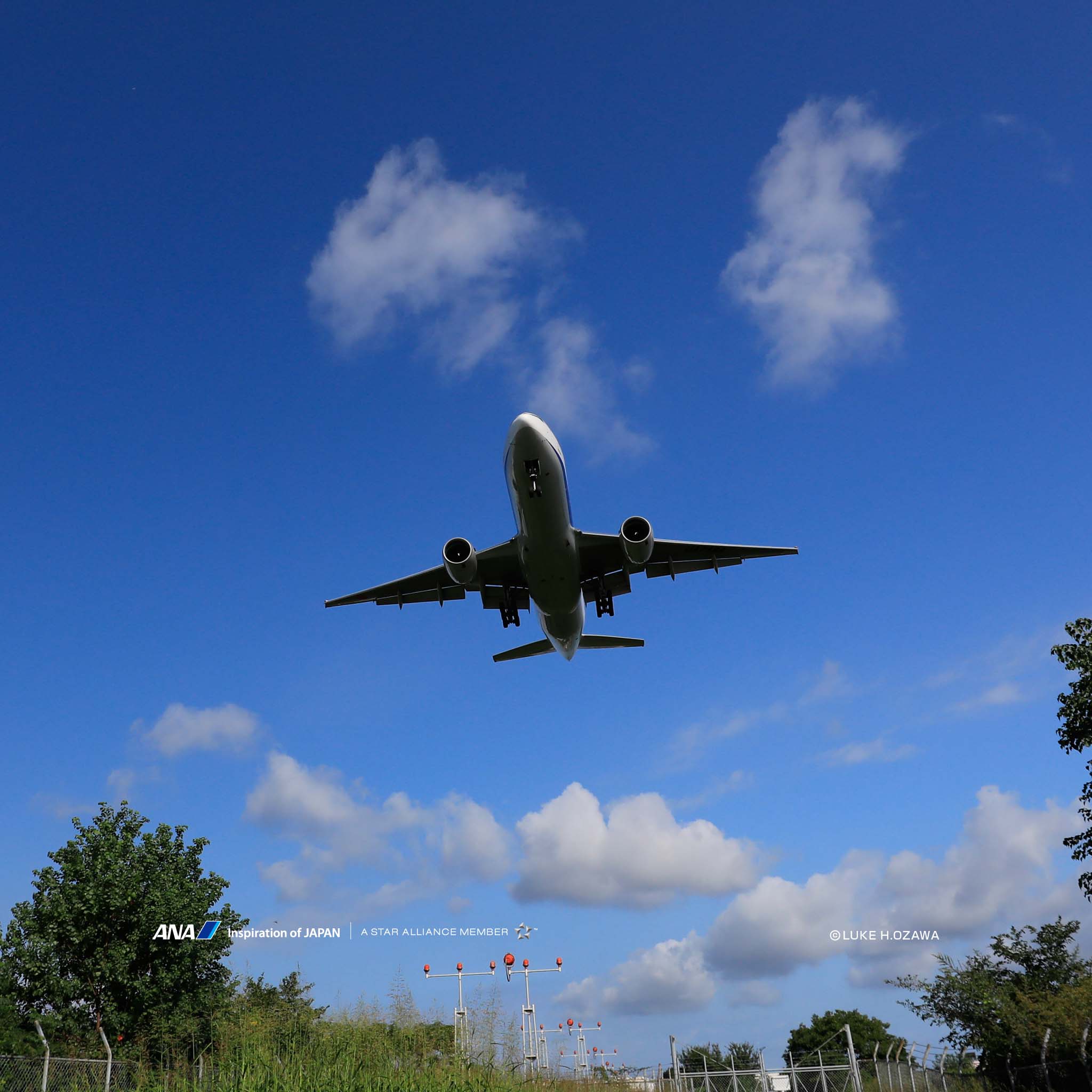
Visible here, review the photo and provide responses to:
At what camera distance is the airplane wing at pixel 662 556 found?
2570 cm

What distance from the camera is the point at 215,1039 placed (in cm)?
1295

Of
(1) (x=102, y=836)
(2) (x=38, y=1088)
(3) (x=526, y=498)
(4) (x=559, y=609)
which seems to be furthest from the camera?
(1) (x=102, y=836)

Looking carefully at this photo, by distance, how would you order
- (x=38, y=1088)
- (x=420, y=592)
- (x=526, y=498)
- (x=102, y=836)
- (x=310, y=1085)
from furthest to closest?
(x=102, y=836)
(x=420, y=592)
(x=526, y=498)
(x=38, y=1088)
(x=310, y=1085)

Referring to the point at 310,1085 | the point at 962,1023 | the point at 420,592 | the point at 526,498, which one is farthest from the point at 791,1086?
the point at 310,1085

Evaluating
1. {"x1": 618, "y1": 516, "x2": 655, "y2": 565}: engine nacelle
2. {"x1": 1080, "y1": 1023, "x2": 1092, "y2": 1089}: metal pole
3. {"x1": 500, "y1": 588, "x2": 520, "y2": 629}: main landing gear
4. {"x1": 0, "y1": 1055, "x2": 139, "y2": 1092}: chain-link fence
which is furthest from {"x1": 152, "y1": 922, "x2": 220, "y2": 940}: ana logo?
{"x1": 1080, "y1": 1023, "x2": 1092, "y2": 1089}: metal pole

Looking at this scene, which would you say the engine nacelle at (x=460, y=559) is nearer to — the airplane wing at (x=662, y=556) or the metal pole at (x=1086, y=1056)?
the airplane wing at (x=662, y=556)

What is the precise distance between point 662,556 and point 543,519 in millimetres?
6978

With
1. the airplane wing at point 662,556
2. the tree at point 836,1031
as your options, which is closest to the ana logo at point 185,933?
the airplane wing at point 662,556

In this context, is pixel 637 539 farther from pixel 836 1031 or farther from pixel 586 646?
pixel 836 1031

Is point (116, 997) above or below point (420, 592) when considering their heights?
below

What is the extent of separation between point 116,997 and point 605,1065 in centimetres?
2455

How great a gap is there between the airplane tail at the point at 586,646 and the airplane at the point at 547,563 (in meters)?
0.03

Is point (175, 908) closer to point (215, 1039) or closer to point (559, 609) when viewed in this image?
point (559, 609)

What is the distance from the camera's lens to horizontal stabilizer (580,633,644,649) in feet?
97.0
